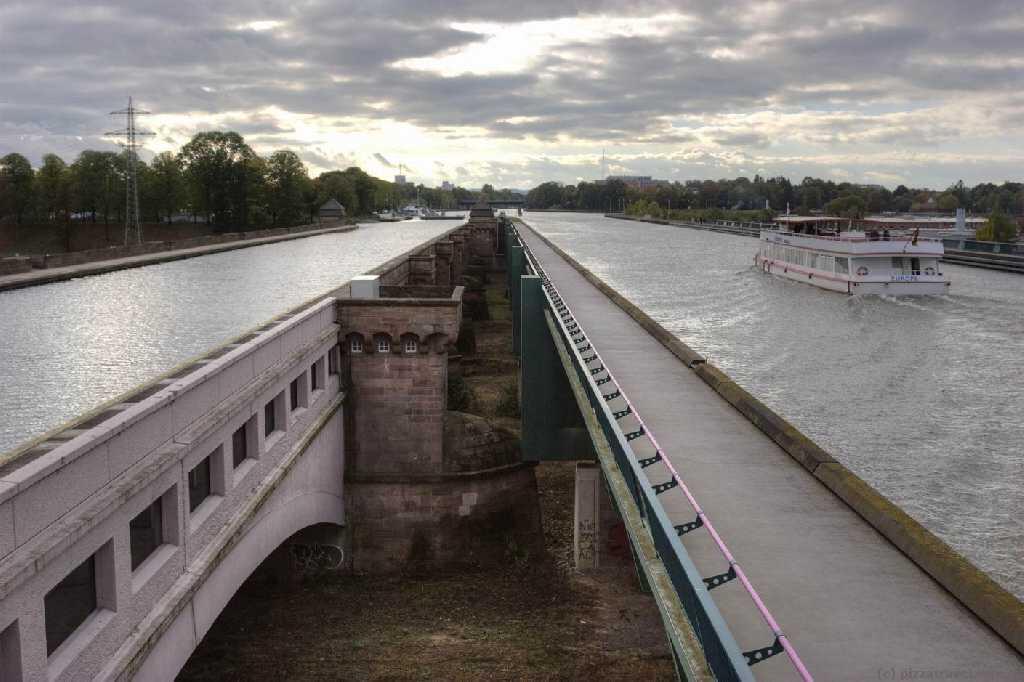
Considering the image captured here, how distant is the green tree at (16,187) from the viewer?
124 m

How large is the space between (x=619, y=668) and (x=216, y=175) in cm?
10751

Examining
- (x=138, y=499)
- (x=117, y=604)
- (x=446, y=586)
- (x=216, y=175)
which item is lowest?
(x=446, y=586)

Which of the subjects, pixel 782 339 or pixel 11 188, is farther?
pixel 11 188

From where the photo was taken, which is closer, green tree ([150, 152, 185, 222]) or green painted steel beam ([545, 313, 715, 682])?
green painted steel beam ([545, 313, 715, 682])

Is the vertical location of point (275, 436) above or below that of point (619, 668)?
above

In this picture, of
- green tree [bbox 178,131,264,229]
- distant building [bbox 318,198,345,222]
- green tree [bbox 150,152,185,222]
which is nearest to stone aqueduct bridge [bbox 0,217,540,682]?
green tree [bbox 178,131,264,229]

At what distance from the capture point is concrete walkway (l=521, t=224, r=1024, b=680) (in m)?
9.13

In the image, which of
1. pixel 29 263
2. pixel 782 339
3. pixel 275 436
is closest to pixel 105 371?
pixel 275 436

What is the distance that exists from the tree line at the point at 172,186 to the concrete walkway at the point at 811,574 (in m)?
108

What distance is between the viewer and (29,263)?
3712cm

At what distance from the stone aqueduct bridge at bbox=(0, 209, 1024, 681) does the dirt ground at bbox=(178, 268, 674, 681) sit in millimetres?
988

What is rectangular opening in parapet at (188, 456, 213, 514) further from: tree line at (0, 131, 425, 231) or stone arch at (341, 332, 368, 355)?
tree line at (0, 131, 425, 231)

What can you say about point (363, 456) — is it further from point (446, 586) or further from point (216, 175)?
point (216, 175)

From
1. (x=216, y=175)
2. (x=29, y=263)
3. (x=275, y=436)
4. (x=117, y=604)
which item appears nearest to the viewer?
(x=117, y=604)
